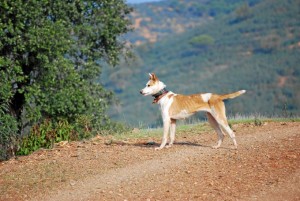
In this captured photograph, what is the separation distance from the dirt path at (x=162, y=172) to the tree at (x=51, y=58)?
21.0 feet

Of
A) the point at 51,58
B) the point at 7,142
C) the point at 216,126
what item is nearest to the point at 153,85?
the point at 216,126

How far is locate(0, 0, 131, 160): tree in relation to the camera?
64.4 ft

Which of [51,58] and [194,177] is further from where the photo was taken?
[51,58]

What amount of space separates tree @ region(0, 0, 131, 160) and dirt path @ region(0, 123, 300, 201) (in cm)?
641

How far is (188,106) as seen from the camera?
1291 cm

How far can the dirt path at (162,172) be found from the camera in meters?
9.52

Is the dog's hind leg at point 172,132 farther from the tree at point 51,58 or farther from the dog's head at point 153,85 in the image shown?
the tree at point 51,58

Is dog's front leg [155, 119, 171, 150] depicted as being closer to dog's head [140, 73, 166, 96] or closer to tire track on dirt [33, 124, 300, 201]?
tire track on dirt [33, 124, 300, 201]

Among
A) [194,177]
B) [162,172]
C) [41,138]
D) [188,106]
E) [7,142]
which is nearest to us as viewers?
[194,177]

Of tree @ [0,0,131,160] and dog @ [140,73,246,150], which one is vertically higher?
tree @ [0,0,131,160]

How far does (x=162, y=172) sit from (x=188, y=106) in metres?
2.55

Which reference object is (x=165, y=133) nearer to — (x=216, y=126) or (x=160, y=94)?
(x=160, y=94)

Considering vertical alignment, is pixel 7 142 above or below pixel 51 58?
below

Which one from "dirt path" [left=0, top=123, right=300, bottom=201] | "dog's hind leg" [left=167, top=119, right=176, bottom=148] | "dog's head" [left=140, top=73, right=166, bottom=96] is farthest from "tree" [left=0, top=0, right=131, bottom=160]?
"dog's hind leg" [left=167, top=119, right=176, bottom=148]
